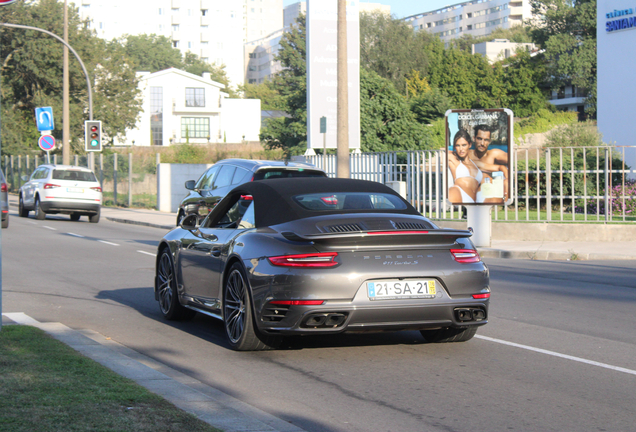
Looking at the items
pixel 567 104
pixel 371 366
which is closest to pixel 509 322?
pixel 371 366

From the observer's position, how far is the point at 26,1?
174ft

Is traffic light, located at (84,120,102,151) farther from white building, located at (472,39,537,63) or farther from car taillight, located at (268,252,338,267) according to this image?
white building, located at (472,39,537,63)

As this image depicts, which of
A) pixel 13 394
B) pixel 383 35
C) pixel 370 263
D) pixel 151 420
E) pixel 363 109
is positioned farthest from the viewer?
pixel 383 35

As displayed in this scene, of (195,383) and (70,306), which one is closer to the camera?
(195,383)

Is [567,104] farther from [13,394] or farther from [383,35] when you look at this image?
[13,394]

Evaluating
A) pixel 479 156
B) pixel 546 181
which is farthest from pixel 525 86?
pixel 479 156

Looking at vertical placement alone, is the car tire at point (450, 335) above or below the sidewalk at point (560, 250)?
above

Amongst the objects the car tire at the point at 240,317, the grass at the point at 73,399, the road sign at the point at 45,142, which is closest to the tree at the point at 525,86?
the road sign at the point at 45,142

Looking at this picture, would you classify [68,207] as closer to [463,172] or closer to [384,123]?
[463,172]

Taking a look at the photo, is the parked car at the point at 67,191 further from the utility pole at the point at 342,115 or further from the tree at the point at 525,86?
the tree at the point at 525,86

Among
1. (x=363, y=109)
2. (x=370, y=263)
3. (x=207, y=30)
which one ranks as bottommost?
(x=370, y=263)

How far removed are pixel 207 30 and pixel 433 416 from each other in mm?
140391

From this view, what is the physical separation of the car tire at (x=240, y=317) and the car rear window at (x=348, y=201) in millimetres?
820

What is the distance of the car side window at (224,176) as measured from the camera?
14.3 meters
